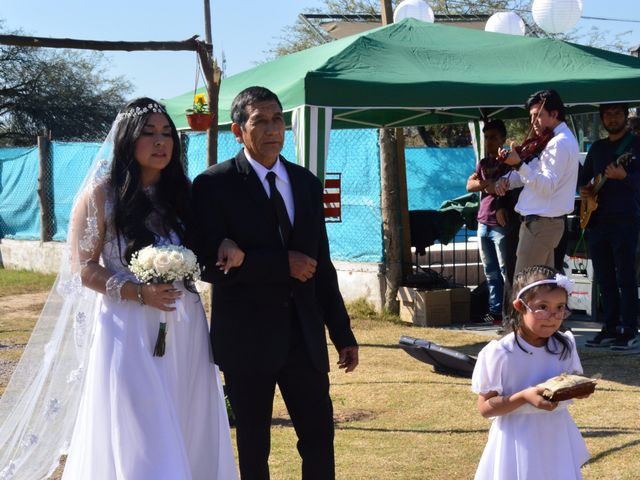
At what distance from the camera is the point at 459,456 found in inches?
220

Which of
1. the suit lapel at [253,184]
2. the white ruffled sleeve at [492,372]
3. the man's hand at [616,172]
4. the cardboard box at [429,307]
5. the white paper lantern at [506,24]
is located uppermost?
the white paper lantern at [506,24]

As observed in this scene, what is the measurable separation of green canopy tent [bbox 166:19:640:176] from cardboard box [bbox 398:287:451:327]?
84.0 inches

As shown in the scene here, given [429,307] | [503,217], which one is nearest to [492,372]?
[503,217]

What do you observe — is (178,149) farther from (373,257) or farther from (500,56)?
(373,257)

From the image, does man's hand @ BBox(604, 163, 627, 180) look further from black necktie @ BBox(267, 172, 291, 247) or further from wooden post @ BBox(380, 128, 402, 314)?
black necktie @ BBox(267, 172, 291, 247)

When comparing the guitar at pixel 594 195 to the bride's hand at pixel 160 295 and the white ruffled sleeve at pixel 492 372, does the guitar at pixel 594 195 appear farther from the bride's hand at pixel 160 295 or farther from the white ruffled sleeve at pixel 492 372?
the bride's hand at pixel 160 295

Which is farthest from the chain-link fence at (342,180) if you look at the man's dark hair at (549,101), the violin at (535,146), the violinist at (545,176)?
the man's dark hair at (549,101)

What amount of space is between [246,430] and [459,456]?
1.92 metres

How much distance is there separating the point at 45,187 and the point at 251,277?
14364 mm

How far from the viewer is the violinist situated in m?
7.64

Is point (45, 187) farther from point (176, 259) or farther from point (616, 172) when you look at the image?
point (176, 259)

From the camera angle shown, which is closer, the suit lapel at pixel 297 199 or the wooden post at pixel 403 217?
the suit lapel at pixel 297 199

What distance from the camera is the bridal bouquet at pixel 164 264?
3.87 meters

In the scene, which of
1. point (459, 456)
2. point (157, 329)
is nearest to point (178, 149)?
point (157, 329)
